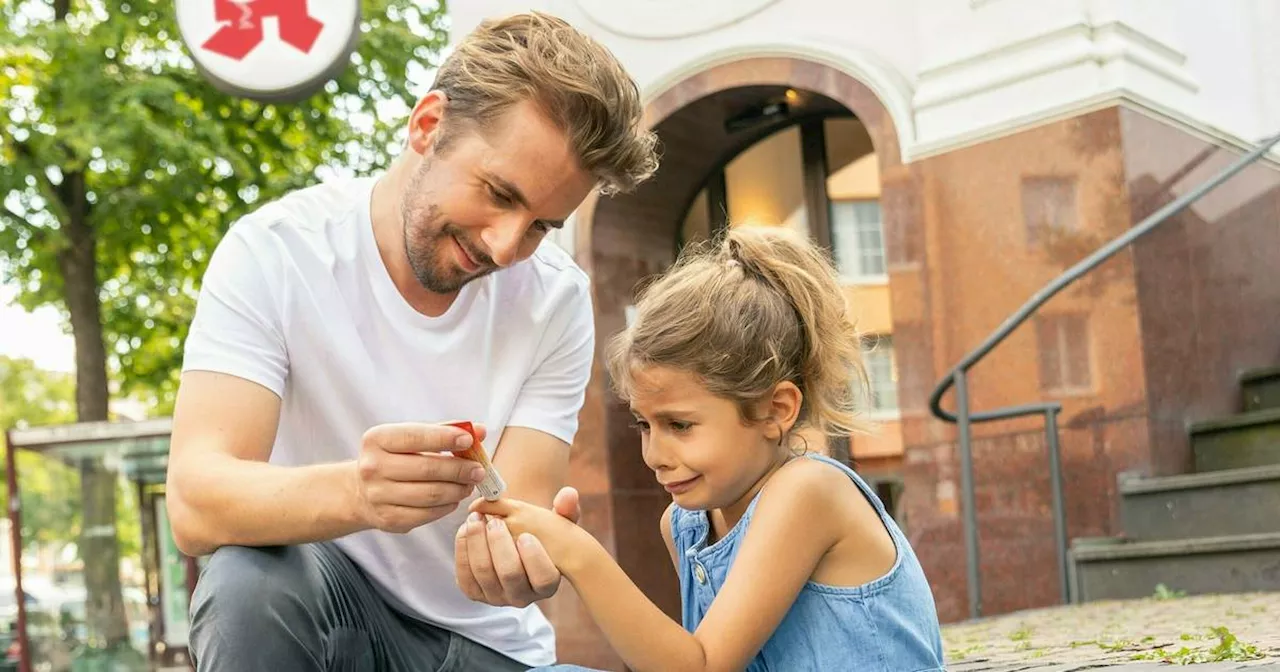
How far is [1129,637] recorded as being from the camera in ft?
15.1

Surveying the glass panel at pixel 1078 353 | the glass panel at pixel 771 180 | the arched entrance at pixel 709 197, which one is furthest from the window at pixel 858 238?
the glass panel at pixel 1078 353

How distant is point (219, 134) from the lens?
1312cm

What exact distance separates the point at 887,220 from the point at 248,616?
6.20 metres

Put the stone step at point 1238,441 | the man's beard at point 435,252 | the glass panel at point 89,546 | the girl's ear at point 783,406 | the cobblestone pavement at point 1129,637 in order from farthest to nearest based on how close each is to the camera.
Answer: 1. the glass panel at point 89,546
2. the stone step at point 1238,441
3. the cobblestone pavement at point 1129,637
4. the man's beard at point 435,252
5. the girl's ear at point 783,406

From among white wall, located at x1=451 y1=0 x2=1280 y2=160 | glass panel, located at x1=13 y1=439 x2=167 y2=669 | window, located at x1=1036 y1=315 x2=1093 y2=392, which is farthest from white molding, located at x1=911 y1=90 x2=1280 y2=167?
glass panel, located at x1=13 y1=439 x2=167 y2=669

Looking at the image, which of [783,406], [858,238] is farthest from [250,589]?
[858,238]

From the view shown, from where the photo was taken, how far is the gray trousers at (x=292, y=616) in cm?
237

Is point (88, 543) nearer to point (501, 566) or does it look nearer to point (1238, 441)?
point (1238, 441)

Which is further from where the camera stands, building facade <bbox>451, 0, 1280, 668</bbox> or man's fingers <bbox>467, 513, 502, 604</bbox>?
building facade <bbox>451, 0, 1280, 668</bbox>

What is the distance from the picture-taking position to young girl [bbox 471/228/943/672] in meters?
2.42

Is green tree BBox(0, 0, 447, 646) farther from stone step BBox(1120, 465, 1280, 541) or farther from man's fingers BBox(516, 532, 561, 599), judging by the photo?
man's fingers BBox(516, 532, 561, 599)

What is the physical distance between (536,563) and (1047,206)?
5681 mm

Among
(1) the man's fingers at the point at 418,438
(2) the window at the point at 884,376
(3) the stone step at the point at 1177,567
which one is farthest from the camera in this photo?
(2) the window at the point at 884,376

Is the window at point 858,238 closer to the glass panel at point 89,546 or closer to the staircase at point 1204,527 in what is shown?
the staircase at point 1204,527
